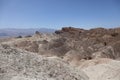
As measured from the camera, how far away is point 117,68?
14.5 meters

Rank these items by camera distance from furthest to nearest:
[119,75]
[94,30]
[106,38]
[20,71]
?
[94,30]
[106,38]
[119,75]
[20,71]

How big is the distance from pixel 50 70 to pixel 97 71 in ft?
17.5

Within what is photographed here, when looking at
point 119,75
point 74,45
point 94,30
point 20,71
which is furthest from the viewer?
point 94,30

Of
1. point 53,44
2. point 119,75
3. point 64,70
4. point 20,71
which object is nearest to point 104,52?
point 53,44

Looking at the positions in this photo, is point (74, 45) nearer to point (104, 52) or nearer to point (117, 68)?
point (104, 52)

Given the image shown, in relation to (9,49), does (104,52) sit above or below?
below

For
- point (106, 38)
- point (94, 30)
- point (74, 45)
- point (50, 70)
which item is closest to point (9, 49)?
point (50, 70)

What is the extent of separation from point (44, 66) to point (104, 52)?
15.8 metres

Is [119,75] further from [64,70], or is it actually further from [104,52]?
[104,52]

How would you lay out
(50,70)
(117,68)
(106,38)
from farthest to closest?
(106,38)
(117,68)
(50,70)

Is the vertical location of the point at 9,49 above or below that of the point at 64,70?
above

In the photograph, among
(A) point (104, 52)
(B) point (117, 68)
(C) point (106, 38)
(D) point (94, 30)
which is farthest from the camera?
(D) point (94, 30)

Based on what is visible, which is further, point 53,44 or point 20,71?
point 53,44

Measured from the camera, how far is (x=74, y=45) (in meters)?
31.0
